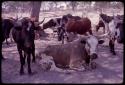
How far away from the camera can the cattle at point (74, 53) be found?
879 centimetres

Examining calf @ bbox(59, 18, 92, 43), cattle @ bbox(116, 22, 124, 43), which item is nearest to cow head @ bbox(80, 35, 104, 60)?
cattle @ bbox(116, 22, 124, 43)

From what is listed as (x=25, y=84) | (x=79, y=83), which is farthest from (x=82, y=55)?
(x=25, y=84)

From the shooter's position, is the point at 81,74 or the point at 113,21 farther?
the point at 113,21

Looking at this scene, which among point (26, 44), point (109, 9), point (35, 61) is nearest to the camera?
point (26, 44)

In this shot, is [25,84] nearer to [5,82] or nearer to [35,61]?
[5,82]

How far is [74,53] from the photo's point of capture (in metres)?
9.09

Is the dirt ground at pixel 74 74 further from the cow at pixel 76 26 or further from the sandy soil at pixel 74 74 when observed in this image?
the cow at pixel 76 26

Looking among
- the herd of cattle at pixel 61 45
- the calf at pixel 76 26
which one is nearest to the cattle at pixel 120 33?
the herd of cattle at pixel 61 45

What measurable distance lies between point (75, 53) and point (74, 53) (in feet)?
0.11

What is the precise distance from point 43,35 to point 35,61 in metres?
6.00

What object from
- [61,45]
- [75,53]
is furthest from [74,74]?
[61,45]

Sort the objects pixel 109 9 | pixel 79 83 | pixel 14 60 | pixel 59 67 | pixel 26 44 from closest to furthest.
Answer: pixel 79 83, pixel 26 44, pixel 59 67, pixel 14 60, pixel 109 9

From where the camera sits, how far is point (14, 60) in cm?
1031

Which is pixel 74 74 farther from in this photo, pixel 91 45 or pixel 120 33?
pixel 120 33
